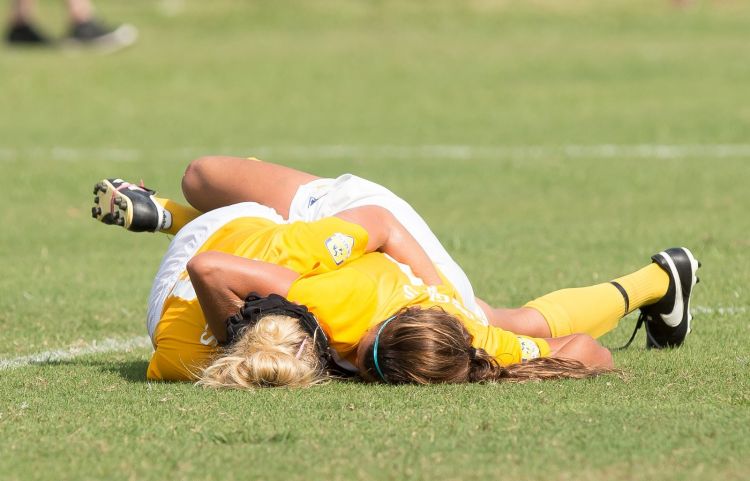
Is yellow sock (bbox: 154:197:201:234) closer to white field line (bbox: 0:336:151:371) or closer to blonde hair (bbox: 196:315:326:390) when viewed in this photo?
white field line (bbox: 0:336:151:371)

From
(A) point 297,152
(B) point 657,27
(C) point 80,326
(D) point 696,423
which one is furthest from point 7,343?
(B) point 657,27

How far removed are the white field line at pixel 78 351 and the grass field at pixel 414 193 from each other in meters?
0.03

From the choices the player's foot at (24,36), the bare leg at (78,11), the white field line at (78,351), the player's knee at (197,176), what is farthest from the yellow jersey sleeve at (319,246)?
A: the player's foot at (24,36)

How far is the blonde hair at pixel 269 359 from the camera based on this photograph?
17.1 feet

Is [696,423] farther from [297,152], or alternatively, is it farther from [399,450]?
[297,152]

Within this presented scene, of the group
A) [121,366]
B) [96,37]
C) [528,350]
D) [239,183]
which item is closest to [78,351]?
[121,366]

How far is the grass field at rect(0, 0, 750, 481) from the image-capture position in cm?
456

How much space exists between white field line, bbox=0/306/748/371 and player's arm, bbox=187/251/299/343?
137 cm

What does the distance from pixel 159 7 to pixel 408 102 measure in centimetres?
936

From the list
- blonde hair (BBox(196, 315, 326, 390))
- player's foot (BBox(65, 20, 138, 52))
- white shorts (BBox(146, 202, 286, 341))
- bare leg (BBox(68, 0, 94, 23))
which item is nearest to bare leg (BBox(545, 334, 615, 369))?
blonde hair (BBox(196, 315, 326, 390))

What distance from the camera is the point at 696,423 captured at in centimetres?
470

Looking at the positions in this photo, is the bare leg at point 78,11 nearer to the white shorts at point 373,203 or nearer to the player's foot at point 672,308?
the white shorts at point 373,203

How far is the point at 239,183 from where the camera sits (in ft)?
20.9

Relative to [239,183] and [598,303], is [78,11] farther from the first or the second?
[598,303]
